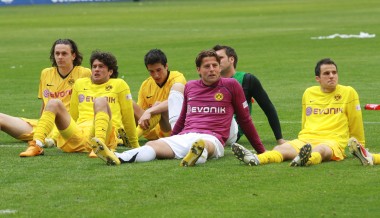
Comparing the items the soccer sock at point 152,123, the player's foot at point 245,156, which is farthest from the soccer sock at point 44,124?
the player's foot at point 245,156

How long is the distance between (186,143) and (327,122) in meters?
1.49

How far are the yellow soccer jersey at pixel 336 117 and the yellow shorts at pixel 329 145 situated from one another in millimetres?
91

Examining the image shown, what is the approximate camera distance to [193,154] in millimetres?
11133

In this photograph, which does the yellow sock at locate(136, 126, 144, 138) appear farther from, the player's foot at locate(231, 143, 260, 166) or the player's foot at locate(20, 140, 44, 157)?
the player's foot at locate(231, 143, 260, 166)

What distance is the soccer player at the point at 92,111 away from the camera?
485 inches

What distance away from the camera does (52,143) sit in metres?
13.5

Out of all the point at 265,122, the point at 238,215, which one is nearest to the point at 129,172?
the point at 238,215

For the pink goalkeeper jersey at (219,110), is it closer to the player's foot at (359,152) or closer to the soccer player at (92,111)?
the soccer player at (92,111)

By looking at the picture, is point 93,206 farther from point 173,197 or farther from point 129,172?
point 129,172

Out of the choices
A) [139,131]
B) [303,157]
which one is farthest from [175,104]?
[303,157]

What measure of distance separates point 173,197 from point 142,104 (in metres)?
4.83

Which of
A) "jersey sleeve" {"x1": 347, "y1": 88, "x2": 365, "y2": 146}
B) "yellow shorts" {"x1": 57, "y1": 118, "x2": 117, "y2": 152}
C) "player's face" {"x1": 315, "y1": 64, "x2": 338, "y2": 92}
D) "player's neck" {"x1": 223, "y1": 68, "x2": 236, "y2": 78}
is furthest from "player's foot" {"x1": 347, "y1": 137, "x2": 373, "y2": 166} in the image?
"yellow shorts" {"x1": 57, "y1": 118, "x2": 117, "y2": 152}

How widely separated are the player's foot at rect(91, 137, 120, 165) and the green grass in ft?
0.37

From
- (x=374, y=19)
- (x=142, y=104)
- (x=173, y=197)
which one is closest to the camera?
(x=173, y=197)
